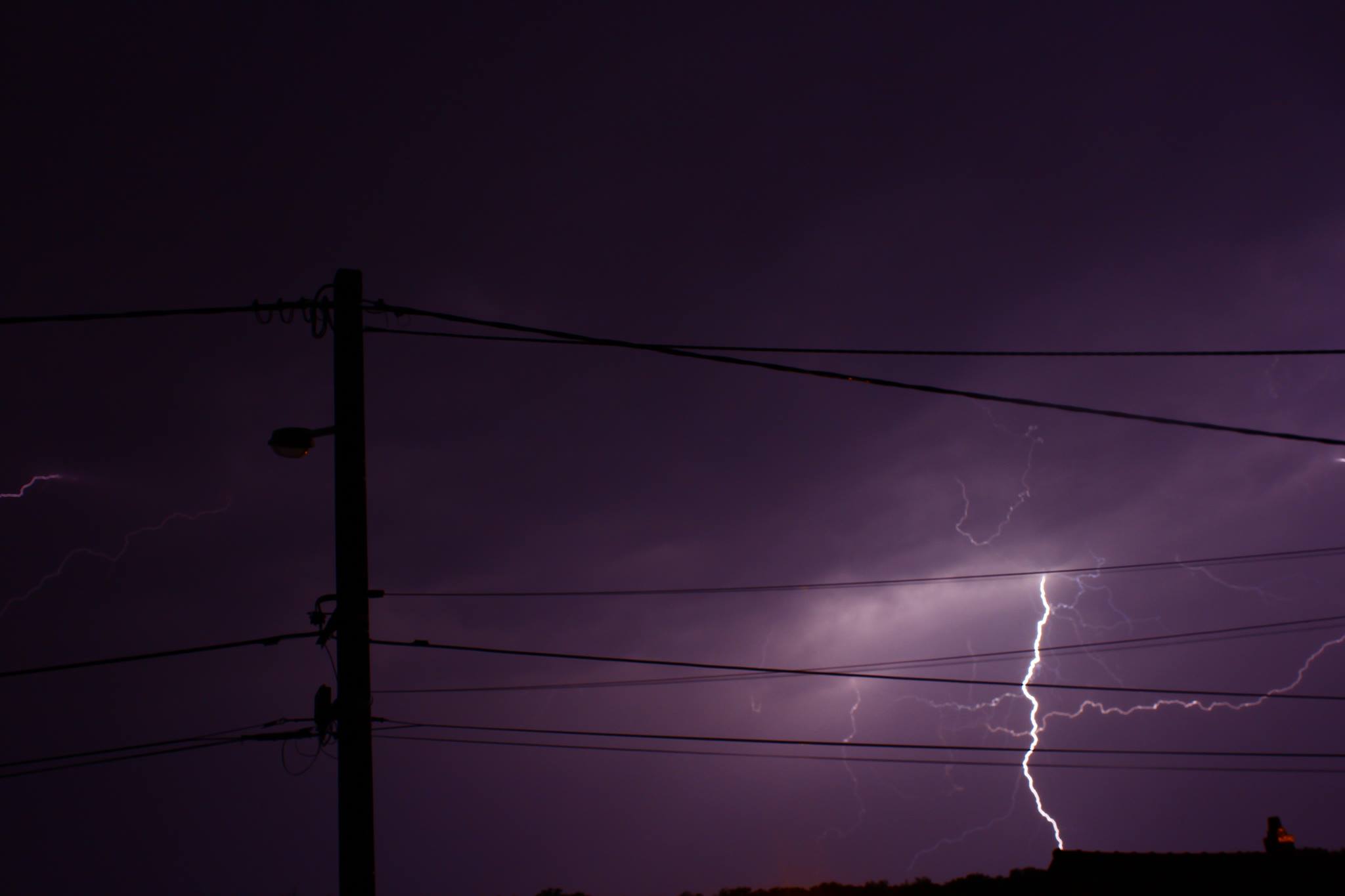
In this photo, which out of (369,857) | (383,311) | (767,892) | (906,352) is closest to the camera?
(369,857)

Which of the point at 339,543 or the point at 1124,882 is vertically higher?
the point at 339,543

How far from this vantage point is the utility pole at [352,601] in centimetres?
741

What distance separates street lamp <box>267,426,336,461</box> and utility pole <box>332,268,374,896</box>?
443 mm

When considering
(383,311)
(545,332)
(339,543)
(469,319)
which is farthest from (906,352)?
(339,543)

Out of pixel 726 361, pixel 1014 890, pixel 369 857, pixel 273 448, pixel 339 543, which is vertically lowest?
pixel 1014 890

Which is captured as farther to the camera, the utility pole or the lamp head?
the lamp head

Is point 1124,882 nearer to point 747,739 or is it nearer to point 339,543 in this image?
point 747,739

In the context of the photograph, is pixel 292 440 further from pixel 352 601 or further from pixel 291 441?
pixel 352 601

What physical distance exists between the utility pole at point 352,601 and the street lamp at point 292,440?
443mm

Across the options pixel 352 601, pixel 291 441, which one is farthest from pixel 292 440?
pixel 352 601

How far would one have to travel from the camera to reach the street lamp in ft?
27.5

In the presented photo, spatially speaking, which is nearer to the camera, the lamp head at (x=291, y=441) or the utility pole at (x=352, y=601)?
the utility pole at (x=352, y=601)

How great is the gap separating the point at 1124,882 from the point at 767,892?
26.4 ft

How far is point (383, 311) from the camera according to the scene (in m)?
8.87
